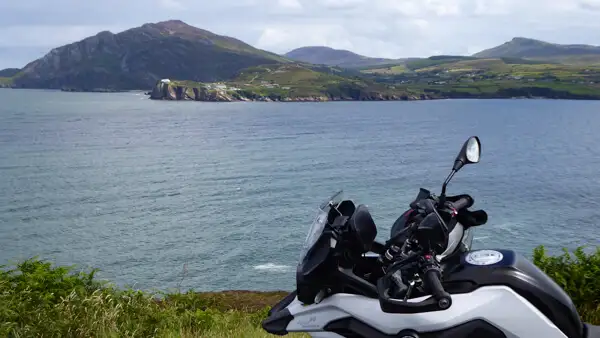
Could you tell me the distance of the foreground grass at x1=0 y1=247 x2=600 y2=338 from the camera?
7.25 m

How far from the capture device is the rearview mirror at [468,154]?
4.56 metres

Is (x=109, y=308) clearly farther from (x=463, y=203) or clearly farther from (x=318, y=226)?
(x=463, y=203)

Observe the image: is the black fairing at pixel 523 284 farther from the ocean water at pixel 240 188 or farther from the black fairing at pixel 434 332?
the ocean water at pixel 240 188

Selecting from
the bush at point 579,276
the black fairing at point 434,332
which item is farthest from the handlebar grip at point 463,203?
the bush at point 579,276

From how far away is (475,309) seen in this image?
4.04 metres

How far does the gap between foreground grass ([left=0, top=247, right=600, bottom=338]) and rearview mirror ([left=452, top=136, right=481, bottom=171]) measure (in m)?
3.35

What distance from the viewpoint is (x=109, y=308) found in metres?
8.37

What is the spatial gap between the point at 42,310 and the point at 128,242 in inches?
1280

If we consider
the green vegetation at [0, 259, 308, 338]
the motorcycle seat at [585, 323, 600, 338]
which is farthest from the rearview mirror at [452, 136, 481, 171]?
the green vegetation at [0, 259, 308, 338]

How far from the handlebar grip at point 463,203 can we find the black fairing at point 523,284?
0.45 metres

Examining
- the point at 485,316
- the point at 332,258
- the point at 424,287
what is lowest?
the point at 485,316

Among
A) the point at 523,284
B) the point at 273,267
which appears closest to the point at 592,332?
the point at 523,284

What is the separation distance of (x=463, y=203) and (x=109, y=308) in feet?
18.6

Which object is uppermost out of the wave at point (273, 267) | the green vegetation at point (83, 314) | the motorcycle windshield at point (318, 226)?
the motorcycle windshield at point (318, 226)
